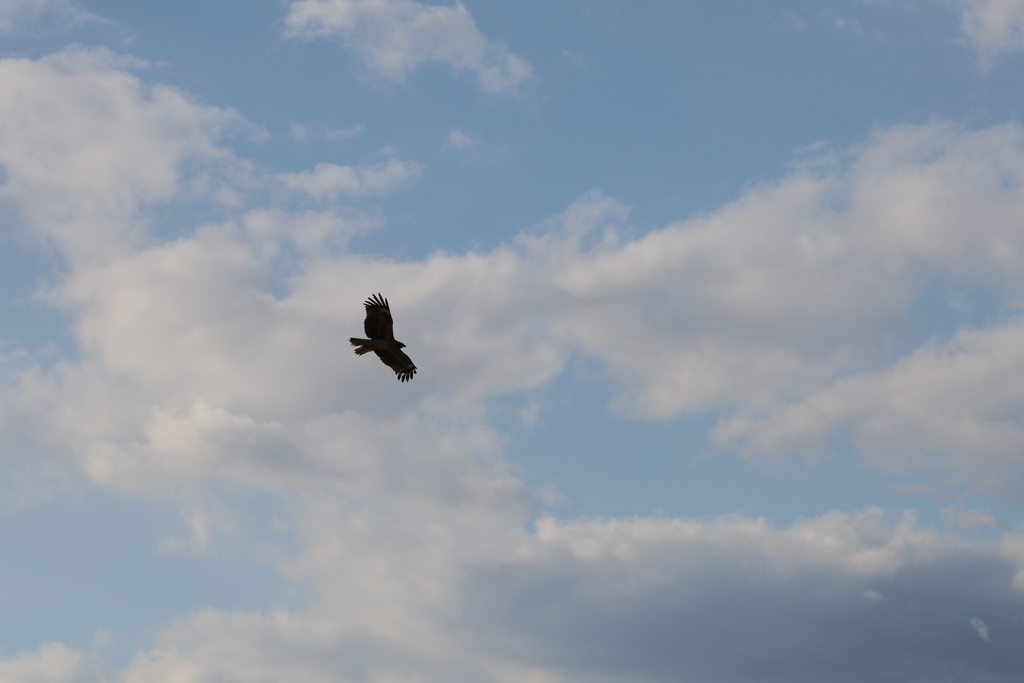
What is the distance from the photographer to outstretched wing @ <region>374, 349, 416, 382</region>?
80.2 m

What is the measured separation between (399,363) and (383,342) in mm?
2119

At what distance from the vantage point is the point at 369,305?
3081 inches

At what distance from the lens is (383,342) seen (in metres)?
79.4

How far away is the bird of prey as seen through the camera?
78250mm

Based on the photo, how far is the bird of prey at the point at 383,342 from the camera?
78.2m

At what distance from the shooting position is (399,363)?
80.6 m

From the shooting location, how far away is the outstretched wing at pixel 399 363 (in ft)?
263

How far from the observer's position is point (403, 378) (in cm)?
8062

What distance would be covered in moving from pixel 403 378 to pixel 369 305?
590 cm
